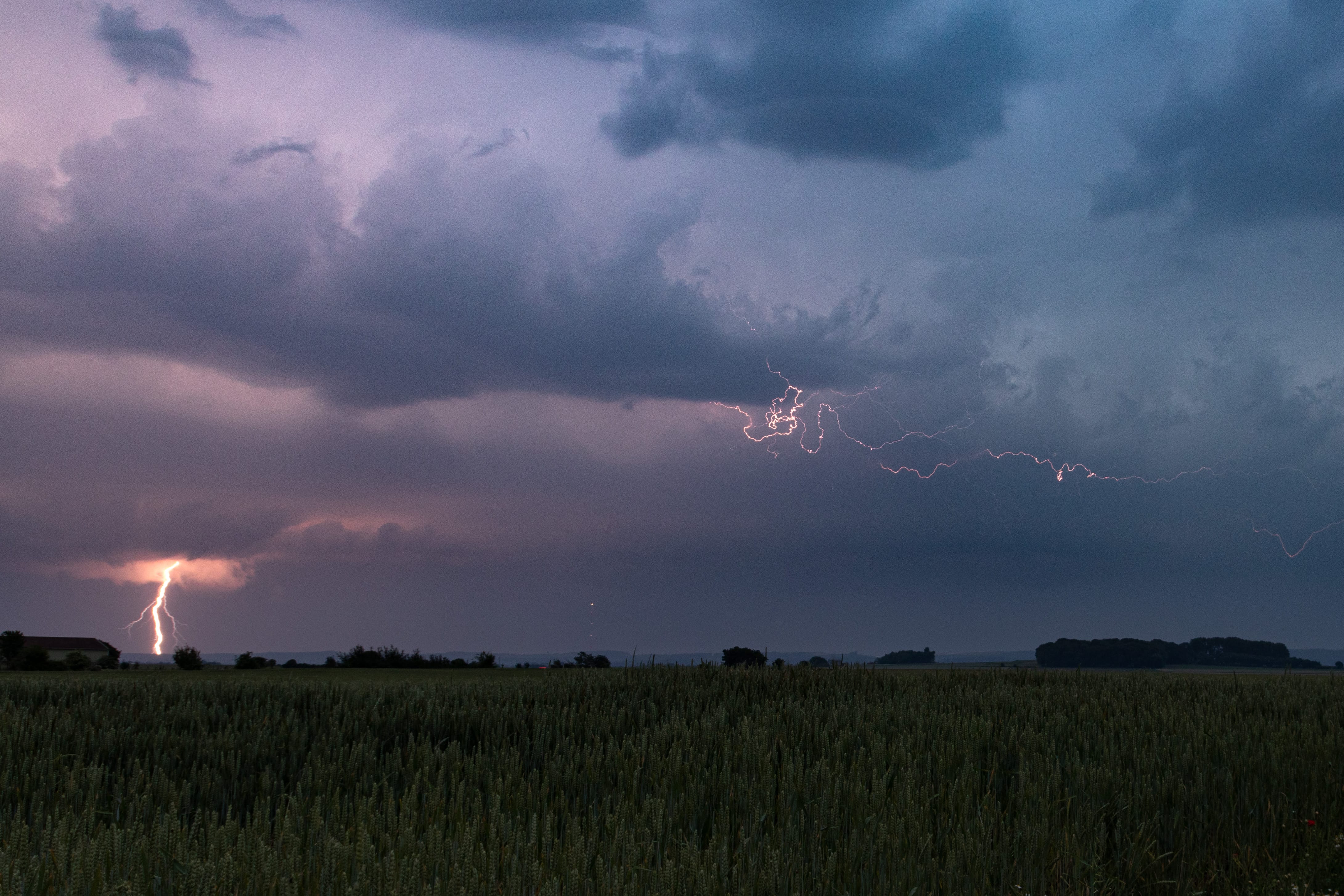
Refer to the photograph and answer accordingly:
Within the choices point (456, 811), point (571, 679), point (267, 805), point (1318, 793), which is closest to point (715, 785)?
point (456, 811)

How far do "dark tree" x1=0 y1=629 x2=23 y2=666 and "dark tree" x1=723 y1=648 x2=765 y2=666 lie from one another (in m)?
30.5

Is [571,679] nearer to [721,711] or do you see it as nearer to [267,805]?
[721,711]

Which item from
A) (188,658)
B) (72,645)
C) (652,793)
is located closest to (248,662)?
(188,658)

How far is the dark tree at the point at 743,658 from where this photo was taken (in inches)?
651

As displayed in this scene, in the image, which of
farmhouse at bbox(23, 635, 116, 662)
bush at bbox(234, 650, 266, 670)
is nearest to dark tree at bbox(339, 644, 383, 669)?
bush at bbox(234, 650, 266, 670)

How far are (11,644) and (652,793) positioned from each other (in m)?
41.1

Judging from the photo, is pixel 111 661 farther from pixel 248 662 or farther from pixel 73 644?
pixel 73 644

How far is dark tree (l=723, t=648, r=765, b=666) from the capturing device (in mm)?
16531

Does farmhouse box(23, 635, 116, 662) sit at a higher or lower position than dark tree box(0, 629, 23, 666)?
lower

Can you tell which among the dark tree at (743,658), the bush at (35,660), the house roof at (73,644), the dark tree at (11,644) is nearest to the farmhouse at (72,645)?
the house roof at (73,644)

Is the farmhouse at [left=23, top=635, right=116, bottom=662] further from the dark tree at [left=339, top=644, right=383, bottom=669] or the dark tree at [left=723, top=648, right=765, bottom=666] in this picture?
the dark tree at [left=723, top=648, right=765, bottom=666]

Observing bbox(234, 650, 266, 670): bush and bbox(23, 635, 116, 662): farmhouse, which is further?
bbox(23, 635, 116, 662): farmhouse

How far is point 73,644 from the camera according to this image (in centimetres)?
6638

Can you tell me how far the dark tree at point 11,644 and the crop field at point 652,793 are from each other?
91.0 feet
